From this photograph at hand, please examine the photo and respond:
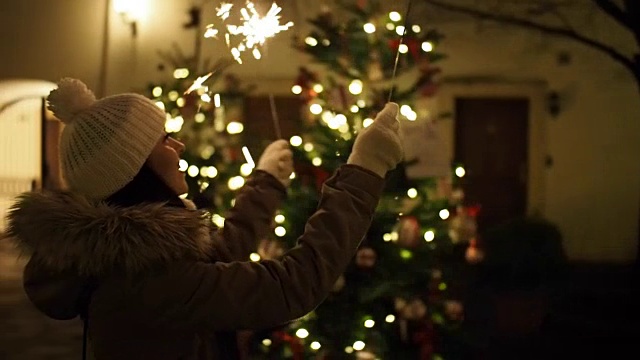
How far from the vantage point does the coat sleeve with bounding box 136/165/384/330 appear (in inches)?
71.6

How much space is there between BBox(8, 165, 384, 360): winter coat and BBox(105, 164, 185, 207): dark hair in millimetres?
113

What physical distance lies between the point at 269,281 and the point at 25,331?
5378mm

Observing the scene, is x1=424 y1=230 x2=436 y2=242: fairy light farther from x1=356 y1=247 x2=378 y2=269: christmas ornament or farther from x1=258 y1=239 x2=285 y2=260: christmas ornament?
x1=258 y1=239 x2=285 y2=260: christmas ornament

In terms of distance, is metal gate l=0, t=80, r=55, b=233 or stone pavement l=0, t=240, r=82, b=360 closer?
stone pavement l=0, t=240, r=82, b=360

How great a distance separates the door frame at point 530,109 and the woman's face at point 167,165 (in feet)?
27.0

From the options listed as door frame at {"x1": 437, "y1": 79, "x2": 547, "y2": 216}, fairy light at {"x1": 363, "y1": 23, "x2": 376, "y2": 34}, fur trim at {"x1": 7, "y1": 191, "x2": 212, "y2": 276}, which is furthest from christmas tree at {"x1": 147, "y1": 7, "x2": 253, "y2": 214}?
door frame at {"x1": 437, "y1": 79, "x2": 547, "y2": 216}

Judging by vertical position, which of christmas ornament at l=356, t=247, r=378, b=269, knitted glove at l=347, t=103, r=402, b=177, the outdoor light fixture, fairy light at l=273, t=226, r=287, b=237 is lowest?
christmas ornament at l=356, t=247, r=378, b=269

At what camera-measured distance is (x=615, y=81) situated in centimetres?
1012

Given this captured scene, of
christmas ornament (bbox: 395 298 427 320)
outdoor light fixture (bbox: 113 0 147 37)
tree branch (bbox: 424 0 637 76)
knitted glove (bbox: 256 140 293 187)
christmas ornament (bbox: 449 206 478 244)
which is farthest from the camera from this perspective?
tree branch (bbox: 424 0 637 76)

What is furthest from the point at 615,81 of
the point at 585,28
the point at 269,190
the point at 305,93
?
the point at 269,190

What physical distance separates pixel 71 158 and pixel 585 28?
29.6 feet

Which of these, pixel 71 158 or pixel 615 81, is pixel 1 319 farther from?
pixel 615 81

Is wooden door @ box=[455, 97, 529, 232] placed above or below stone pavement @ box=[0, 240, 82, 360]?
above

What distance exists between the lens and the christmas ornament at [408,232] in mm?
4332
